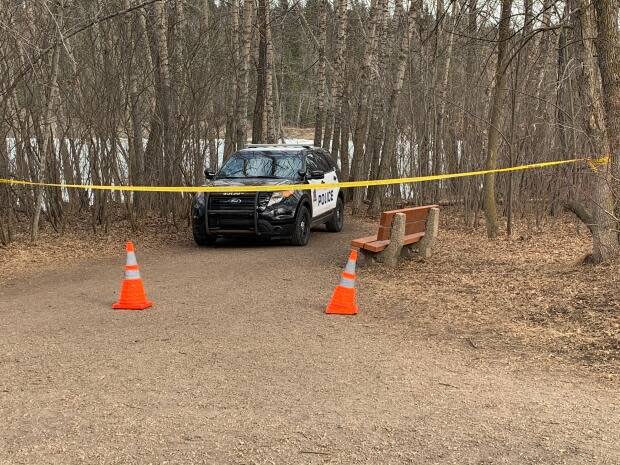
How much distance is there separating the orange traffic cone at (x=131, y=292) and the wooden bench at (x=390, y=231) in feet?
10.8

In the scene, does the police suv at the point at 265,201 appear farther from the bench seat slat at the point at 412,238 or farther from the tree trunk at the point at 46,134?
the tree trunk at the point at 46,134

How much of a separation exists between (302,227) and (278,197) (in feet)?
2.77

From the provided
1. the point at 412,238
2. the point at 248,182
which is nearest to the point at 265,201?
the point at 248,182

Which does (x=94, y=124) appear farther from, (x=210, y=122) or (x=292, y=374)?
(x=292, y=374)

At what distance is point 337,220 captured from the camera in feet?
46.5

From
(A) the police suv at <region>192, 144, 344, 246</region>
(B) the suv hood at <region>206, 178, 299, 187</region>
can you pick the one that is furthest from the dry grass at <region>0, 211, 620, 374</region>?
(B) the suv hood at <region>206, 178, 299, 187</region>

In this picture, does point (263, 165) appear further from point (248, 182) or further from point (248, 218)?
point (248, 218)

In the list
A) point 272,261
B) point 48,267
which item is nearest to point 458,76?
point 272,261

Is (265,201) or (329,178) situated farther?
(329,178)

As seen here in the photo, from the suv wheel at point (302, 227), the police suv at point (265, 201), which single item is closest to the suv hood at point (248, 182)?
the police suv at point (265, 201)

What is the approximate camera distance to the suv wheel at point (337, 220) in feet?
45.9

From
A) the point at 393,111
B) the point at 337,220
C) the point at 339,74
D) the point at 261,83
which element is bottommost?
the point at 337,220

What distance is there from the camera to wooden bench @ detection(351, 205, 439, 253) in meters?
9.23

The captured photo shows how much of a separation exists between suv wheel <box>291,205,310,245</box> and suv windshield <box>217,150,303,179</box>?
71 centimetres
